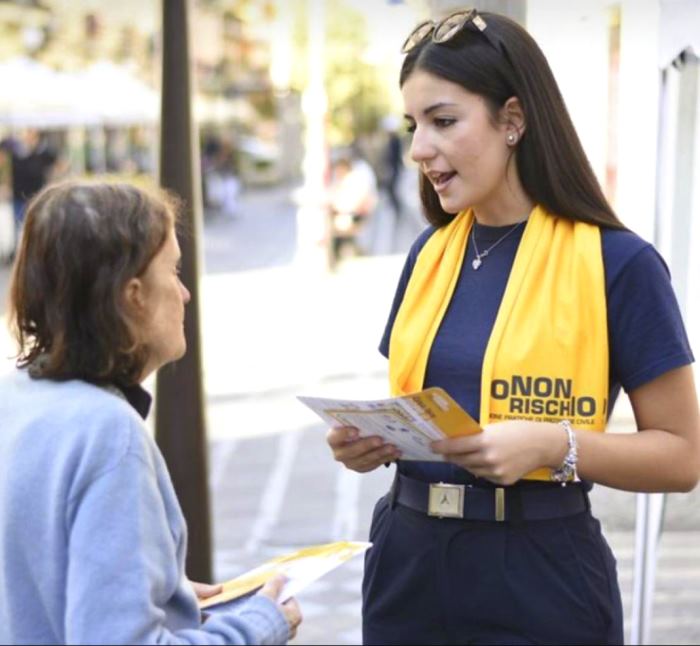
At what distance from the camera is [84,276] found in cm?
183

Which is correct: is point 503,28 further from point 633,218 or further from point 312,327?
point 312,327

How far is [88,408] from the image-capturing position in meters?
1.75

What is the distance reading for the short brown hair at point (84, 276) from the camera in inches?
72.1

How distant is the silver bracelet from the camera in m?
2.19

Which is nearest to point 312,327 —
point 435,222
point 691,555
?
point 691,555

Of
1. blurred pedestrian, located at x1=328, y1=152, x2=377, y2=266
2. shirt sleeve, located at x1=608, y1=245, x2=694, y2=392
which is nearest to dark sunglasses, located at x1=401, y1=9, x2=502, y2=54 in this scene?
shirt sleeve, located at x1=608, y1=245, x2=694, y2=392

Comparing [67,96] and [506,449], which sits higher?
[67,96]

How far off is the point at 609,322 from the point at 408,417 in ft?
1.33

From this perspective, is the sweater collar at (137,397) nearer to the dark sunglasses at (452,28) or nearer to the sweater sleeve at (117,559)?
the sweater sleeve at (117,559)

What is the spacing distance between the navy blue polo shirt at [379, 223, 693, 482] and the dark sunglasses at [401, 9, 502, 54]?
34 centimetres

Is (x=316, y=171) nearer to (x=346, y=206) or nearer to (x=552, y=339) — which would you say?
(x=346, y=206)

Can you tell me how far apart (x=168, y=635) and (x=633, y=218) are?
1992mm

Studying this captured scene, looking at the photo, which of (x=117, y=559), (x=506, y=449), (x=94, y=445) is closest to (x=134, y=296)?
(x=94, y=445)

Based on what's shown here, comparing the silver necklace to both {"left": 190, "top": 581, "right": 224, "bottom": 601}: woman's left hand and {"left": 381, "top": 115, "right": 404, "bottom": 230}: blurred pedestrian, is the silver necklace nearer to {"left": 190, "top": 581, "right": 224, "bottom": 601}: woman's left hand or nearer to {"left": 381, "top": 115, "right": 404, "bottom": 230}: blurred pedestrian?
{"left": 190, "top": 581, "right": 224, "bottom": 601}: woman's left hand
